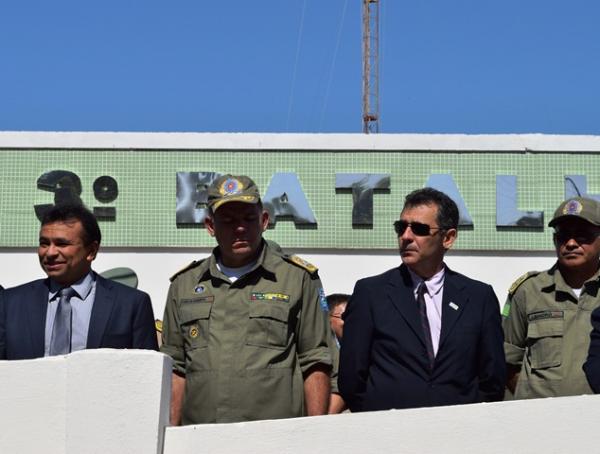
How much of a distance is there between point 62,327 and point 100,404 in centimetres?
142

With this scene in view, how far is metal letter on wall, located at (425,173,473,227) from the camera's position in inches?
445

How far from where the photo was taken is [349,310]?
4684 millimetres

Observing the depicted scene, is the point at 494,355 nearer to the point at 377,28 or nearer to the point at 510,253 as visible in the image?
the point at 510,253

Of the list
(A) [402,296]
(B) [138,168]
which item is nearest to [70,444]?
(A) [402,296]

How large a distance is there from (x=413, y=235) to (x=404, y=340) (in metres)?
0.46

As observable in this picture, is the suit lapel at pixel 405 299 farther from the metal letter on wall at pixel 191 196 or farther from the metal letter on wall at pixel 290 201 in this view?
the metal letter on wall at pixel 191 196

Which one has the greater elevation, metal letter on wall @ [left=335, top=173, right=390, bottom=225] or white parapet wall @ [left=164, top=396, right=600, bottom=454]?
metal letter on wall @ [left=335, top=173, right=390, bottom=225]

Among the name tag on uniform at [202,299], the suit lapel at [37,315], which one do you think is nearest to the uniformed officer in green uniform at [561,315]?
the name tag on uniform at [202,299]

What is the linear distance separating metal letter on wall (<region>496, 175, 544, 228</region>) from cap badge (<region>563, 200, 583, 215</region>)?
19.3 feet

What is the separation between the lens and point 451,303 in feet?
15.2

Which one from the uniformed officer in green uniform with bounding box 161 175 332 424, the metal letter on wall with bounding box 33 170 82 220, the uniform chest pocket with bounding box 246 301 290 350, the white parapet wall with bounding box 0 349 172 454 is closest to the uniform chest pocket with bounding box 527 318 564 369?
the uniformed officer in green uniform with bounding box 161 175 332 424

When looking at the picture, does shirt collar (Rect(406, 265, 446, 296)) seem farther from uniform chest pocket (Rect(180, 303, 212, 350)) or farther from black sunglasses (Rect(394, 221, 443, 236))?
uniform chest pocket (Rect(180, 303, 212, 350))

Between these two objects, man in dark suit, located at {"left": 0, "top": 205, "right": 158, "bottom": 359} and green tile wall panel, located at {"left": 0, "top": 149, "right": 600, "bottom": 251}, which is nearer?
man in dark suit, located at {"left": 0, "top": 205, "right": 158, "bottom": 359}

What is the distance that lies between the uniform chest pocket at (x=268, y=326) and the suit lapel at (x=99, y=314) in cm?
61
